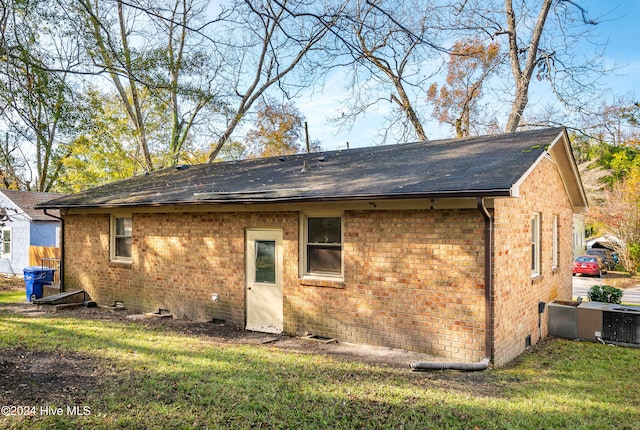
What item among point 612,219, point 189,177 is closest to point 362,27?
point 189,177

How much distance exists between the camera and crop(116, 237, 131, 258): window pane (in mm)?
12078

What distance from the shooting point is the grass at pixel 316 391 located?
15.0ft

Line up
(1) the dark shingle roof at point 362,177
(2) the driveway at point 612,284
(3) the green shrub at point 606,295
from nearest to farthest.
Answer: (1) the dark shingle roof at point 362,177 < (3) the green shrub at point 606,295 < (2) the driveway at point 612,284

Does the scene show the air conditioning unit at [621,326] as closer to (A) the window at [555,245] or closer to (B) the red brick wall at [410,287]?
(A) the window at [555,245]

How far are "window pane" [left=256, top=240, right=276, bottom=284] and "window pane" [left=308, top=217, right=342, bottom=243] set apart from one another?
976mm

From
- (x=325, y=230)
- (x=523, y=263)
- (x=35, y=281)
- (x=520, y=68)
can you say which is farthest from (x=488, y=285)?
(x=520, y=68)

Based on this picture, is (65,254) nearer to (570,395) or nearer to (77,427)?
(77,427)

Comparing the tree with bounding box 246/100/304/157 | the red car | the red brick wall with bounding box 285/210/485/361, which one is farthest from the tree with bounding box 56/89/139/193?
the red car

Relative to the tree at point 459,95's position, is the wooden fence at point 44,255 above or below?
below

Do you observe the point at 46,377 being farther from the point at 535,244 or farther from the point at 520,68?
the point at 520,68

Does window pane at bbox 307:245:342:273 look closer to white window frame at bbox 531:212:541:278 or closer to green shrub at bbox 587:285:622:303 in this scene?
white window frame at bbox 531:212:541:278

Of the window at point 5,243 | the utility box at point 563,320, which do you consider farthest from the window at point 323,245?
the window at point 5,243

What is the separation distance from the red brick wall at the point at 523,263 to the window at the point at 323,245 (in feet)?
9.62

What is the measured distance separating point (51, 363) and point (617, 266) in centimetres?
3300
